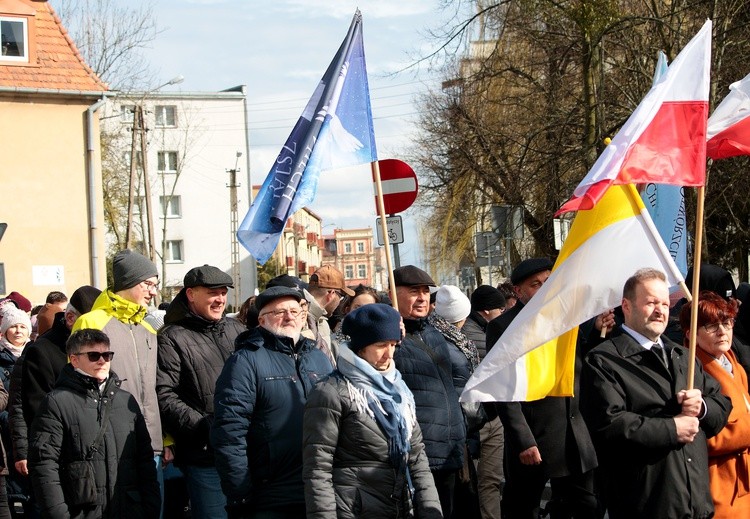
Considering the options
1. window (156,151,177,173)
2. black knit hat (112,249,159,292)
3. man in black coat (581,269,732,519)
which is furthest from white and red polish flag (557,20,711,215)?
window (156,151,177,173)

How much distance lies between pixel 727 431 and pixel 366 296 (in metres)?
3.50

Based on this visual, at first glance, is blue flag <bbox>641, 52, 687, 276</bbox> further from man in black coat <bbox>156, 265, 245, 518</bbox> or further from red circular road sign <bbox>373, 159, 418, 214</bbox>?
man in black coat <bbox>156, 265, 245, 518</bbox>

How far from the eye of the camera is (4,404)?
9875mm

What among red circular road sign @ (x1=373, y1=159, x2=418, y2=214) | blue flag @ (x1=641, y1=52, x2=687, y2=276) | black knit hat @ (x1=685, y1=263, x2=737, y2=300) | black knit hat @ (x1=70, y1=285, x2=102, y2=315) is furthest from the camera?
red circular road sign @ (x1=373, y1=159, x2=418, y2=214)

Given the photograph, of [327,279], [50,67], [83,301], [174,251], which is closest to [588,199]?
[83,301]

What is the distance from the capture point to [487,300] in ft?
34.4

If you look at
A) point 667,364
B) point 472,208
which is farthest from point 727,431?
point 472,208

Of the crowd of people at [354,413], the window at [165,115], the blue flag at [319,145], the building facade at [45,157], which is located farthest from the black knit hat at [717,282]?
the window at [165,115]

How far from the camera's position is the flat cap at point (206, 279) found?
24.6 ft

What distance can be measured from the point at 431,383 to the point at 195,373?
57.9 inches

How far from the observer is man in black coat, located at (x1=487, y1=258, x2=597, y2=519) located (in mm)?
7816

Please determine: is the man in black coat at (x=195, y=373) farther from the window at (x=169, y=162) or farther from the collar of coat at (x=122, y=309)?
the window at (x=169, y=162)

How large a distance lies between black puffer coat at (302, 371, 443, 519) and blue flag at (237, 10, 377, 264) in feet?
4.53

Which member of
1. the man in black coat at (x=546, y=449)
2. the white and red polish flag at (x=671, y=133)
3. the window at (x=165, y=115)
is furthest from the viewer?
the window at (x=165, y=115)
